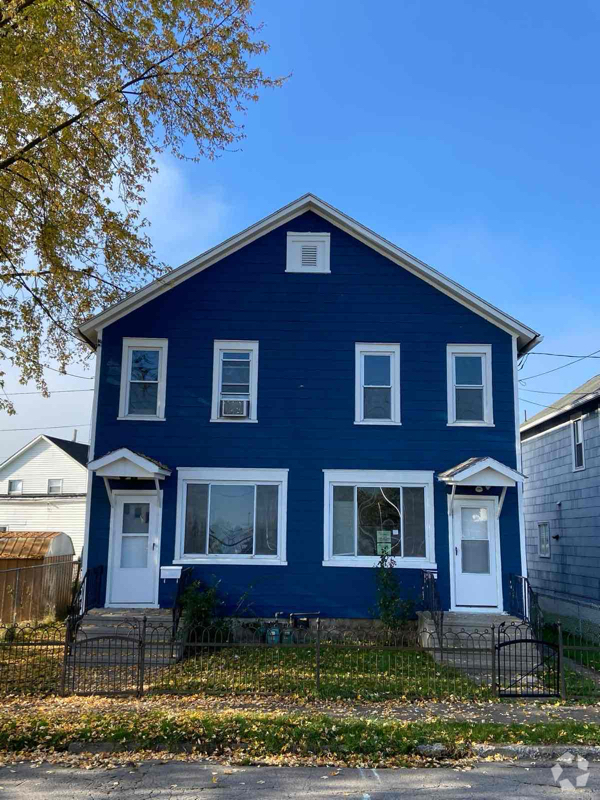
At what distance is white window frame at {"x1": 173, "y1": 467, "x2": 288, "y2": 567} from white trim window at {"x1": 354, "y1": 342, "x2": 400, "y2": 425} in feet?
6.93

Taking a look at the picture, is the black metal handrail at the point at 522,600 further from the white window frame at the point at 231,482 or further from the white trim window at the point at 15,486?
the white trim window at the point at 15,486

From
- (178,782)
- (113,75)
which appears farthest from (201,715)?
(113,75)

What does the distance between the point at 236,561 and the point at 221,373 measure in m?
3.87

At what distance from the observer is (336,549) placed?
14.1m

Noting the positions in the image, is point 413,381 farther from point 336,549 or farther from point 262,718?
Answer: point 262,718

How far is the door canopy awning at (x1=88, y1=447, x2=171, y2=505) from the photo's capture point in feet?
43.8

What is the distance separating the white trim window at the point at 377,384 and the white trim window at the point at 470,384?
1120 millimetres

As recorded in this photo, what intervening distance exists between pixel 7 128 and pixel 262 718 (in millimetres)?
9655

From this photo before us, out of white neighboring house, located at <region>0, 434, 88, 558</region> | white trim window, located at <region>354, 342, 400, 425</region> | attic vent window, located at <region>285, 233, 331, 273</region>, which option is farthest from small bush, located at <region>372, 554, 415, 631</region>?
white neighboring house, located at <region>0, 434, 88, 558</region>

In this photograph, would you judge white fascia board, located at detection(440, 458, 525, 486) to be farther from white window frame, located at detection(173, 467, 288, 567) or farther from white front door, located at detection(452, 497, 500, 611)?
white window frame, located at detection(173, 467, 288, 567)

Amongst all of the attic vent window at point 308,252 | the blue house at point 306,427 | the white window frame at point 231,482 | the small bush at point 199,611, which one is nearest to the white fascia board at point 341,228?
the blue house at point 306,427

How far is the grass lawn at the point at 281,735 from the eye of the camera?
7.37 m

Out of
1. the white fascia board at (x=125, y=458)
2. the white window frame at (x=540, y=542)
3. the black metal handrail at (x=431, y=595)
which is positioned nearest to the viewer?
the black metal handrail at (x=431, y=595)

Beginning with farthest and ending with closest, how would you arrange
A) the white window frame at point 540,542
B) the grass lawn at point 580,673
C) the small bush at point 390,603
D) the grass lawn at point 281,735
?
the white window frame at point 540,542
the small bush at point 390,603
the grass lawn at point 580,673
the grass lawn at point 281,735
